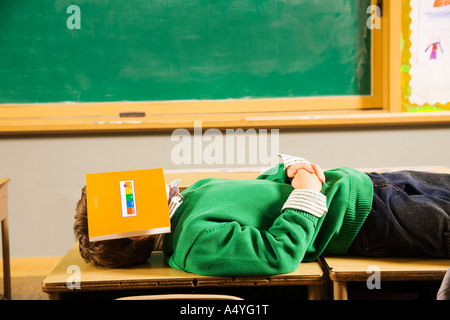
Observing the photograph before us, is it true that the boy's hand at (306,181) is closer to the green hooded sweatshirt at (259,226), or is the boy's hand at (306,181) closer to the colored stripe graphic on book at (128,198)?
the green hooded sweatshirt at (259,226)

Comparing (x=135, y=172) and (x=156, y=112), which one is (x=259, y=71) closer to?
(x=156, y=112)

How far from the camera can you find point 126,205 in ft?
3.88

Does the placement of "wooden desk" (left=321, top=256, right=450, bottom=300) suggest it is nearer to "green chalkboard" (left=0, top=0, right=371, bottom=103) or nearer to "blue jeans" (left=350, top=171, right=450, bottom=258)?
"blue jeans" (left=350, top=171, right=450, bottom=258)

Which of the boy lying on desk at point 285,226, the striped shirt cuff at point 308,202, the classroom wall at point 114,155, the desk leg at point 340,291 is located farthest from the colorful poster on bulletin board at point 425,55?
A: the desk leg at point 340,291

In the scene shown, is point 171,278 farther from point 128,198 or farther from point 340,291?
point 340,291

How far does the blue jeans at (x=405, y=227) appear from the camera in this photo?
1.21 meters

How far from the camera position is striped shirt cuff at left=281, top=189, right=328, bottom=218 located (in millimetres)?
1201

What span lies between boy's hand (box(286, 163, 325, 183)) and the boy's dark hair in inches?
18.2

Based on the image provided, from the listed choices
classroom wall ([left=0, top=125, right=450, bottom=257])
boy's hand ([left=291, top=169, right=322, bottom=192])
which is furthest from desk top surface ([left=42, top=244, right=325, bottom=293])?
classroom wall ([left=0, top=125, right=450, bottom=257])

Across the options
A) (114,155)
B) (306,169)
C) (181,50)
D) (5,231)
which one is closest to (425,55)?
(181,50)

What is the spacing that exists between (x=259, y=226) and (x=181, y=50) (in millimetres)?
1427

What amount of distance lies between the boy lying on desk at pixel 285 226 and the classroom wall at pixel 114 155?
1061 mm
